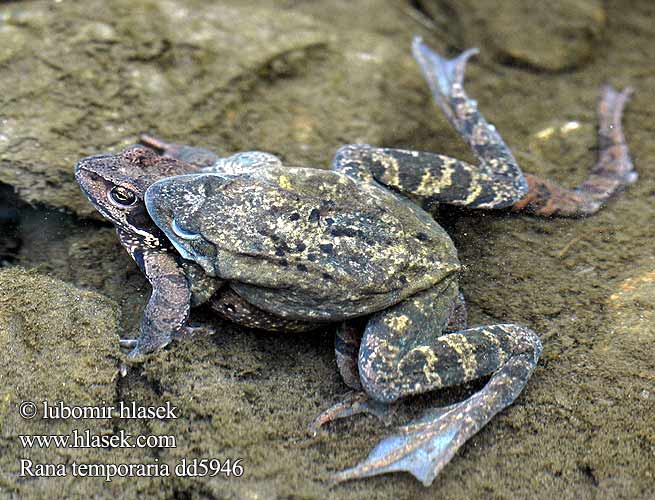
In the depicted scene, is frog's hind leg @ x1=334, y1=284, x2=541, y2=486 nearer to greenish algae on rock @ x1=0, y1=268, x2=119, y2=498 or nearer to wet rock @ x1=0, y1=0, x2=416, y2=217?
greenish algae on rock @ x1=0, y1=268, x2=119, y2=498

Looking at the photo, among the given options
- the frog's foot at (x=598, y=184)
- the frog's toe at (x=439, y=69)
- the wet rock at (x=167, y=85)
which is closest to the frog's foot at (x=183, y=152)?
the wet rock at (x=167, y=85)

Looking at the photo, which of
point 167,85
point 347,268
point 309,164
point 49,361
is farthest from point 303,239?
point 167,85

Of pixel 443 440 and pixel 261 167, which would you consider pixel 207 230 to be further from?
pixel 443 440

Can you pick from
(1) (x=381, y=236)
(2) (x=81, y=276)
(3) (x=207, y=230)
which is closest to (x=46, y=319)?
(2) (x=81, y=276)

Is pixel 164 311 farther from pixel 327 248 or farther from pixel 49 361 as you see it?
pixel 327 248

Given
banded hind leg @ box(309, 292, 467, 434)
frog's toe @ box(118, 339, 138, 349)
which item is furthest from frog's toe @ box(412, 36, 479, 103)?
frog's toe @ box(118, 339, 138, 349)

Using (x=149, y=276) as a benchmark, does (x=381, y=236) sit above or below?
above
